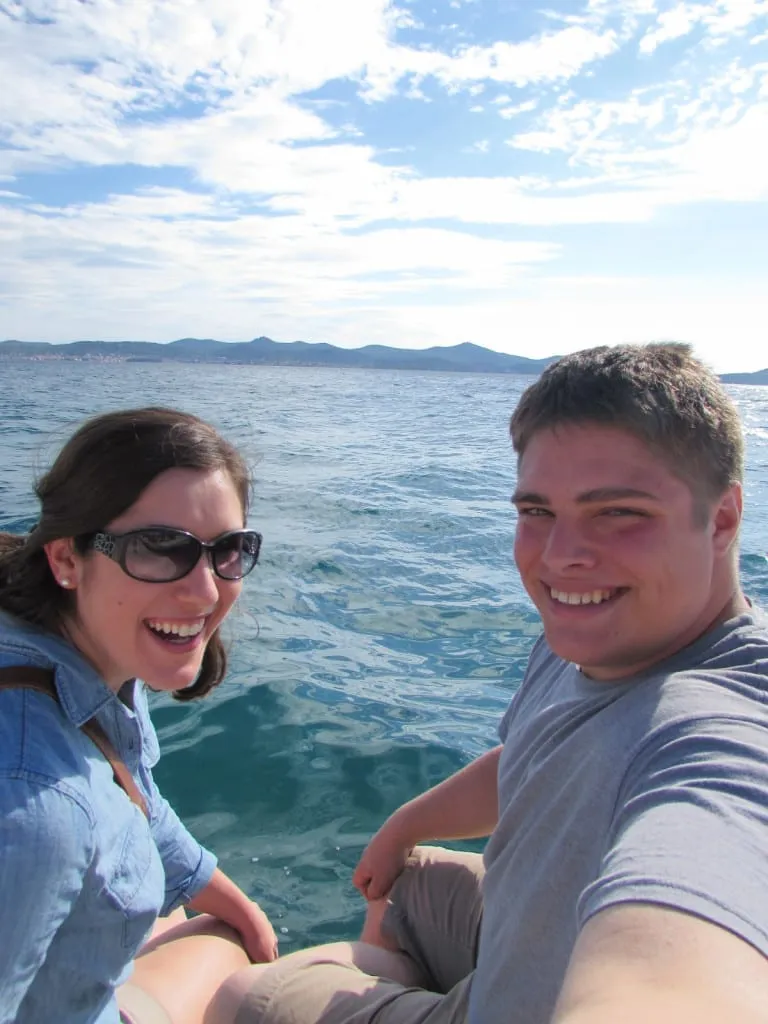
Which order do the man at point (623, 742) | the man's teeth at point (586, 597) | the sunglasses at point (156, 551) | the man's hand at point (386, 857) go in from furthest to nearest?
the man's hand at point (386, 857)
the sunglasses at point (156, 551)
the man's teeth at point (586, 597)
the man at point (623, 742)

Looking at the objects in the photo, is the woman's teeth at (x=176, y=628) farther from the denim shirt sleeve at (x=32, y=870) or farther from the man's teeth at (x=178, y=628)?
the denim shirt sleeve at (x=32, y=870)

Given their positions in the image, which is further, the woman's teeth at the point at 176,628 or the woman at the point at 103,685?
the woman's teeth at the point at 176,628

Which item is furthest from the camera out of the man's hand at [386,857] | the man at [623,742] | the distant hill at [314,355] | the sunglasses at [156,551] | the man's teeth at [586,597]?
the distant hill at [314,355]

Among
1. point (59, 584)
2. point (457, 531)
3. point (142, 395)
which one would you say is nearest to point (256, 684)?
point (59, 584)

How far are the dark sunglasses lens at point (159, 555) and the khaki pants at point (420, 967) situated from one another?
1.15 meters

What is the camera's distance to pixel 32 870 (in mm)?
1444

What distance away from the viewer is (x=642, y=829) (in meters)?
1.26

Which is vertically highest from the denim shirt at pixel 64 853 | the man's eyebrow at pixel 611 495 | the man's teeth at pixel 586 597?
the man's eyebrow at pixel 611 495

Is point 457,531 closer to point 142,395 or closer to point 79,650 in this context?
point 79,650

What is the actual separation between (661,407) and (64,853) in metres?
1.41

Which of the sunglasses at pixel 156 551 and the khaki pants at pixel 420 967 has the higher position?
the sunglasses at pixel 156 551

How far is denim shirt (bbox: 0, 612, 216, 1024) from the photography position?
1.45 meters

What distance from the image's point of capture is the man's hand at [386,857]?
8.96 feet

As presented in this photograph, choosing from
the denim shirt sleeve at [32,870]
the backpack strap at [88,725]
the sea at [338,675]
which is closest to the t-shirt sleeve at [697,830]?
the denim shirt sleeve at [32,870]
